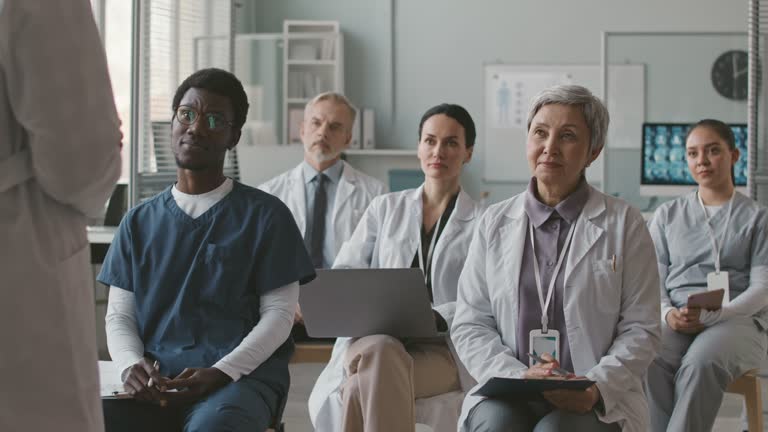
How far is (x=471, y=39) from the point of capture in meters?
9.47

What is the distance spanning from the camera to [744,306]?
11.1 ft

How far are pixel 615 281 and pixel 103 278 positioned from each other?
4.33 feet

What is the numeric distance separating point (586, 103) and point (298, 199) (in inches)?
72.0

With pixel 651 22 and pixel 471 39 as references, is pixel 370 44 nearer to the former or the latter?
pixel 471 39

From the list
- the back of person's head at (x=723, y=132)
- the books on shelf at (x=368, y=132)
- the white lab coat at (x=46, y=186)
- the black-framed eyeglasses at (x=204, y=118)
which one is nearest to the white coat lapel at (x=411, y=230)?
the black-framed eyeglasses at (x=204, y=118)

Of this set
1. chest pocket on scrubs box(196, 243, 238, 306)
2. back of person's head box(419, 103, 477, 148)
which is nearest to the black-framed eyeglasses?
chest pocket on scrubs box(196, 243, 238, 306)

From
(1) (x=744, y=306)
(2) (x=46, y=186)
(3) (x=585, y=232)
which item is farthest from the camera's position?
(1) (x=744, y=306)

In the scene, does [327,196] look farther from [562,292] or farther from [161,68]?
[562,292]

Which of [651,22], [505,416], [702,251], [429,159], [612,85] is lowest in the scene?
[505,416]

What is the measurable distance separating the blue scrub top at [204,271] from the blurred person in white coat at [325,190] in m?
1.58

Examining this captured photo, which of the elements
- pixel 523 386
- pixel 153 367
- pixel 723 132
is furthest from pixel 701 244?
pixel 153 367

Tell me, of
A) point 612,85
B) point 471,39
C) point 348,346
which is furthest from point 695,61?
point 348,346

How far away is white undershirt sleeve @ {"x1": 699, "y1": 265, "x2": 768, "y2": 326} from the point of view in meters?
3.39

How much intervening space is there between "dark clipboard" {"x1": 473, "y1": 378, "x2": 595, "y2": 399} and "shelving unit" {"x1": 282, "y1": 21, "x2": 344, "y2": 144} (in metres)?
6.77
